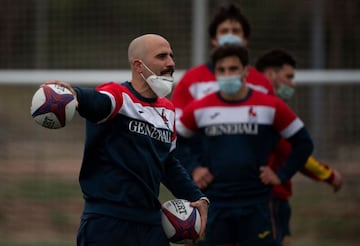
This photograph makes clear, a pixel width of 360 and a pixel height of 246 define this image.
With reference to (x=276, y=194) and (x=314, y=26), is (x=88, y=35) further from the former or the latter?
(x=276, y=194)

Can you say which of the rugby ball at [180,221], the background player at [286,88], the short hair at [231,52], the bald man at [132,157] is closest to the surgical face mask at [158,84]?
the bald man at [132,157]

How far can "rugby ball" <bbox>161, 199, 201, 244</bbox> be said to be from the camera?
18.1 ft

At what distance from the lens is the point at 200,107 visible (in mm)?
7008

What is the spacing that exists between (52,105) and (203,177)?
2358 mm

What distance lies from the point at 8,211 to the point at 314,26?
363 cm

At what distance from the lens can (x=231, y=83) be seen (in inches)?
270

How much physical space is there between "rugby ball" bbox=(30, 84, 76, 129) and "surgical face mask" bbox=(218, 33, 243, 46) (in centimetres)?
280

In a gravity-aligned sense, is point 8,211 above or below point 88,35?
below

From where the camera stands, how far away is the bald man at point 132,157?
5312mm

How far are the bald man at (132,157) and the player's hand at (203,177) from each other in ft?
4.53

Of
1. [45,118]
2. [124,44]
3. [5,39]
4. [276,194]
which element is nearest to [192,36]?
[124,44]

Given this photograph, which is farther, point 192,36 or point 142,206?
point 192,36

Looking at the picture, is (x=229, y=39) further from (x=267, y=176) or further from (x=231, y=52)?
(x=267, y=176)

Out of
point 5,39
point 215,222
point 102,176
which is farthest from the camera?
point 5,39
